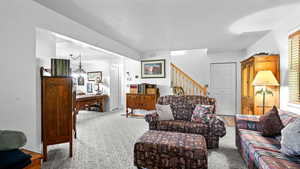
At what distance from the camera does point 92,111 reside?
600 centimetres

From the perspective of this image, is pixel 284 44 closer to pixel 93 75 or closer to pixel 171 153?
pixel 171 153

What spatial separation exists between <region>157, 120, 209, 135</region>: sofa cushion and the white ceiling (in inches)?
73.7

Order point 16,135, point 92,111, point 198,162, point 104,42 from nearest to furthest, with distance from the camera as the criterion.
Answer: point 16,135 < point 198,162 < point 104,42 < point 92,111

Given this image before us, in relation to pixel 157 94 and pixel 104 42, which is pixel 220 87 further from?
pixel 104 42

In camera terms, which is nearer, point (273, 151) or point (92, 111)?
point (273, 151)

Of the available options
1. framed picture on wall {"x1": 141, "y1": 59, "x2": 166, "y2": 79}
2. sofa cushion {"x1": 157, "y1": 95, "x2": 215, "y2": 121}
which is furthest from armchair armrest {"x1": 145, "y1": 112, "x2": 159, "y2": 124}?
framed picture on wall {"x1": 141, "y1": 59, "x2": 166, "y2": 79}

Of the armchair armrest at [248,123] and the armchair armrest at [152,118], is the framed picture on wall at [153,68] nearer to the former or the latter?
the armchair armrest at [152,118]

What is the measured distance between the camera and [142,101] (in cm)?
481

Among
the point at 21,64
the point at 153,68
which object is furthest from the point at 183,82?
the point at 21,64

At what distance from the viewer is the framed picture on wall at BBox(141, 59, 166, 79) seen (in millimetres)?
5117

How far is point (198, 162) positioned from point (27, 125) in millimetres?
2209

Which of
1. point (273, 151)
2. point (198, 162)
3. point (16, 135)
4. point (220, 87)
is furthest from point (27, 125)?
point (220, 87)

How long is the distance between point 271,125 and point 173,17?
217cm

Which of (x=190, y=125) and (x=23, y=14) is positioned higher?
(x=23, y=14)
